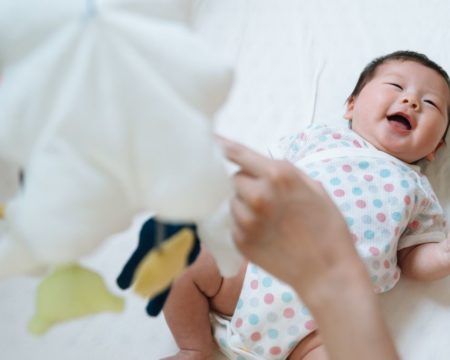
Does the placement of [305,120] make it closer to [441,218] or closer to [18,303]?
[441,218]

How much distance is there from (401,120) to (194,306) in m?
0.55

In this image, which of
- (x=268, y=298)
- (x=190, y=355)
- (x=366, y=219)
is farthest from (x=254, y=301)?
(x=366, y=219)

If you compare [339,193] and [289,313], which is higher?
[339,193]

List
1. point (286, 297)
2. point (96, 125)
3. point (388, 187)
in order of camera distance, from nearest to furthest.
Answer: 1. point (96, 125)
2. point (286, 297)
3. point (388, 187)

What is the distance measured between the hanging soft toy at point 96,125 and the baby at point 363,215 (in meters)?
0.47

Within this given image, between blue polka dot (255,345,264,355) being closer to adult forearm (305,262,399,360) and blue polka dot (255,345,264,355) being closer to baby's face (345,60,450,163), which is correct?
adult forearm (305,262,399,360)

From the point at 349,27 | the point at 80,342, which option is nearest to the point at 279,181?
the point at 80,342

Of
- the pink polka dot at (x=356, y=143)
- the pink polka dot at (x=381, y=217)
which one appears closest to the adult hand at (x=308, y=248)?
the pink polka dot at (x=381, y=217)

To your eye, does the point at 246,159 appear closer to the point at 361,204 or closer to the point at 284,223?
the point at 284,223

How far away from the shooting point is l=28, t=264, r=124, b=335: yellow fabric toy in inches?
19.2

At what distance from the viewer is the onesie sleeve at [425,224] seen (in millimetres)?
1017

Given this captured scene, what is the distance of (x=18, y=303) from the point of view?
39.6 inches

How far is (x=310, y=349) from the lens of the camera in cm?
91

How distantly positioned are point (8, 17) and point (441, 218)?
85cm
